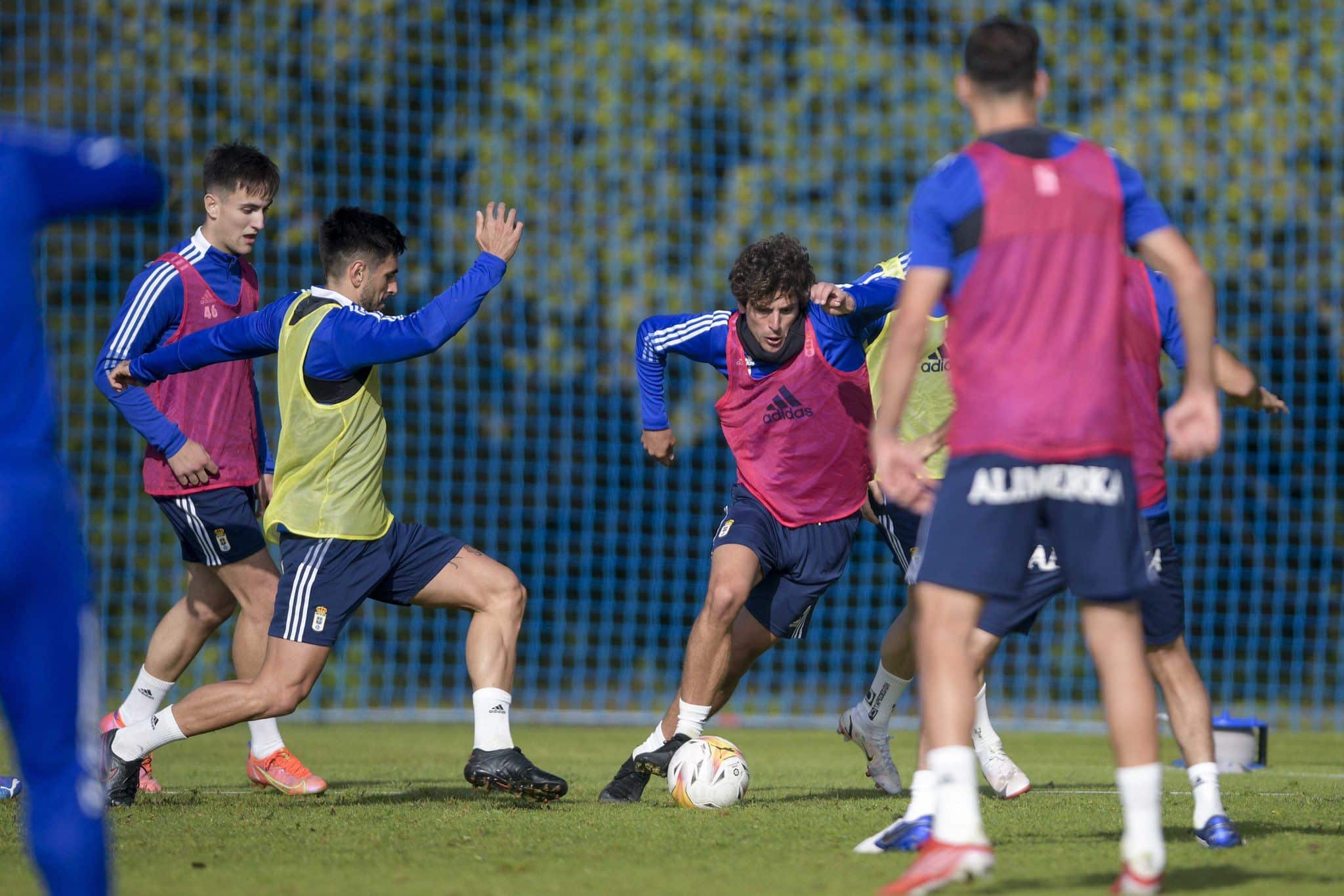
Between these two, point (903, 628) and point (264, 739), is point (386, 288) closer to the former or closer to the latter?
point (264, 739)

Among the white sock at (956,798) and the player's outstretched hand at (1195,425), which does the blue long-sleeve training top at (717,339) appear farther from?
the white sock at (956,798)

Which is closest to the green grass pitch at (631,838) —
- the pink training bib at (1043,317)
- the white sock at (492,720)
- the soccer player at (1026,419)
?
the white sock at (492,720)

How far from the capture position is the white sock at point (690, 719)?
6598mm

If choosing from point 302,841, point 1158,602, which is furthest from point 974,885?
point 302,841

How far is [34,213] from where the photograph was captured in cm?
329

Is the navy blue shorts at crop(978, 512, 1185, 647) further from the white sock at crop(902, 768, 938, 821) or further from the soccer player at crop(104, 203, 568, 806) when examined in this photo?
the soccer player at crop(104, 203, 568, 806)

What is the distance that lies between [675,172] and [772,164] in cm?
88

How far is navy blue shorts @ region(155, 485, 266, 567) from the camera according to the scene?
22.9ft

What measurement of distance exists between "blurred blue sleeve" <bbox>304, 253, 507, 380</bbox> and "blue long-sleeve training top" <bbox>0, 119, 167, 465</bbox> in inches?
95.6

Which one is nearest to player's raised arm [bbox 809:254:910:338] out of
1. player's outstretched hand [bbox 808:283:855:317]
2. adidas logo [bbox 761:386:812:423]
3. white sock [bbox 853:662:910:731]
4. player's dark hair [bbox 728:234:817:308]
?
player's outstretched hand [bbox 808:283:855:317]

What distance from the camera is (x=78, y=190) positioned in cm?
335

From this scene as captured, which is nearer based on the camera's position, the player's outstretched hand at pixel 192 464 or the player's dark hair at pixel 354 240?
the player's dark hair at pixel 354 240

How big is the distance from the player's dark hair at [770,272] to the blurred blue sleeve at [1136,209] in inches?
99.6

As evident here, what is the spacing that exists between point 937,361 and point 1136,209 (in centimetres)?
Result: 282
